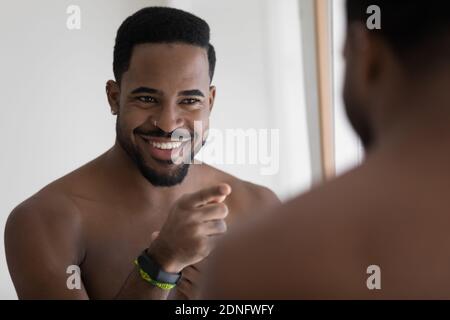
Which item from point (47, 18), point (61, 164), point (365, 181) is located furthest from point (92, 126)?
point (365, 181)

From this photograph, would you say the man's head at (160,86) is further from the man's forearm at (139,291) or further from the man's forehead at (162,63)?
the man's forearm at (139,291)

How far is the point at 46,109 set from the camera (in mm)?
872

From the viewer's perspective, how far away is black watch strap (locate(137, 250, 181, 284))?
71cm

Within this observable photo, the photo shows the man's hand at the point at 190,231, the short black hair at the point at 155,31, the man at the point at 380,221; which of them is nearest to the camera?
the man at the point at 380,221

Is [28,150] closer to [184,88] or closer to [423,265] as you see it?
[184,88]

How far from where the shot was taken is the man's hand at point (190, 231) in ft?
2.22

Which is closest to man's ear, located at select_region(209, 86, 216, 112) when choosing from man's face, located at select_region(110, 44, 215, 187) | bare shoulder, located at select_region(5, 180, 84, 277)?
man's face, located at select_region(110, 44, 215, 187)

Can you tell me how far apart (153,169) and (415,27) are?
57 cm

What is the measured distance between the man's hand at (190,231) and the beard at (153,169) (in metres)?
0.13

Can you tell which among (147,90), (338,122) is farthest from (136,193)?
(338,122)

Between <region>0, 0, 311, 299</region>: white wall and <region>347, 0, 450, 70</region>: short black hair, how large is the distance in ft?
1.79

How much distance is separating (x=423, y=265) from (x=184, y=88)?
0.56 m

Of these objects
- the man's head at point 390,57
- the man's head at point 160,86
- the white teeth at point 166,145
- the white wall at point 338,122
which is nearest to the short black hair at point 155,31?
the man's head at point 160,86

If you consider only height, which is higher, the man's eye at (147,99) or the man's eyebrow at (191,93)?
the man's eyebrow at (191,93)
